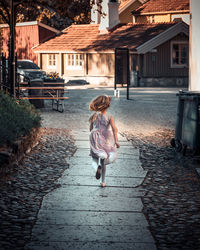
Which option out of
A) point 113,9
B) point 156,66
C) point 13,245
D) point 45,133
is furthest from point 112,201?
point 113,9

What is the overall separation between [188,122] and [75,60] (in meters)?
36.0

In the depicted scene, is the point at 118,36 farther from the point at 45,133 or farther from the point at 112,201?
the point at 112,201

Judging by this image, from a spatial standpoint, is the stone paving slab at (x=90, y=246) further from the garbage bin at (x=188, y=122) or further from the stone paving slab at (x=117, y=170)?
the garbage bin at (x=188, y=122)

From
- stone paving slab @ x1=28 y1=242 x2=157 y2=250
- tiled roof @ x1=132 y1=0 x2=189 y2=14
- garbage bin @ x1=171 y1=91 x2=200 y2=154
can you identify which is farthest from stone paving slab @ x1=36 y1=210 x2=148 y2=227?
tiled roof @ x1=132 y1=0 x2=189 y2=14

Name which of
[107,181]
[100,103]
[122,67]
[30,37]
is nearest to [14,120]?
[107,181]

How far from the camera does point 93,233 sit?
513cm

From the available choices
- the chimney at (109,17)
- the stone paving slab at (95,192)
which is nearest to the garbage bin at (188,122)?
the stone paving slab at (95,192)

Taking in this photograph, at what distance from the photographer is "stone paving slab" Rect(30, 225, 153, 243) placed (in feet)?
16.2

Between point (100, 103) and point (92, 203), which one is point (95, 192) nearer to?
point (92, 203)

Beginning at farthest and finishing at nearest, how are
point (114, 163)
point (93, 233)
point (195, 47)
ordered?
point (195, 47)
point (114, 163)
point (93, 233)

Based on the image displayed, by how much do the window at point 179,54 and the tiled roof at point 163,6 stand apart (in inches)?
257

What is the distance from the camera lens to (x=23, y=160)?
29.6 ft

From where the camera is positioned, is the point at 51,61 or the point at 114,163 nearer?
the point at 114,163

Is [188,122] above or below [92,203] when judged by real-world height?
above
